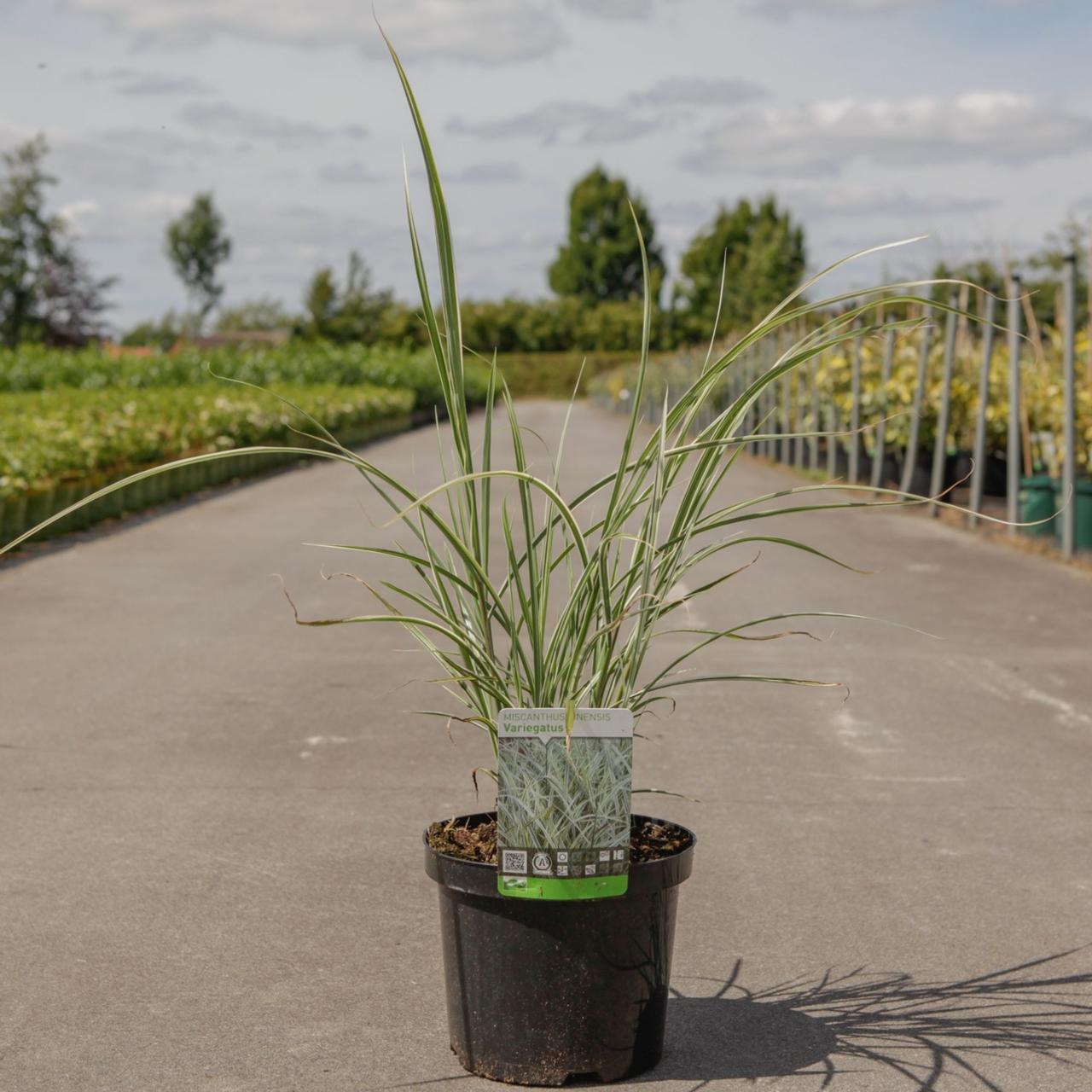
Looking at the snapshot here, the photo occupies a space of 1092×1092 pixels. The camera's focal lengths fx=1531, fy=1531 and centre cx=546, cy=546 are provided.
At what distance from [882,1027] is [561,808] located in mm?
1049

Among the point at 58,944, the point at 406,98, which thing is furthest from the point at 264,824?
the point at 406,98

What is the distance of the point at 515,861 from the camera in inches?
114

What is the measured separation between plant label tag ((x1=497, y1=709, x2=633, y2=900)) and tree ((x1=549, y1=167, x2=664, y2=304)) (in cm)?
10340

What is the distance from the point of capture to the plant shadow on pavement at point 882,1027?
3189mm

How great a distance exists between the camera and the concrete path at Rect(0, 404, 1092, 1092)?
331 cm

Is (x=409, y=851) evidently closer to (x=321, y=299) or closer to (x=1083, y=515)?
(x=1083, y=515)

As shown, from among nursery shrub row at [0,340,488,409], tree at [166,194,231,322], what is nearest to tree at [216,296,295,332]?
tree at [166,194,231,322]

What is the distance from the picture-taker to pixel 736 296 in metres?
68.1

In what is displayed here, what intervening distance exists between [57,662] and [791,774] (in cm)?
414

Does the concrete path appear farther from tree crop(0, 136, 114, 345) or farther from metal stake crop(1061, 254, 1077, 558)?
tree crop(0, 136, 114, 345)

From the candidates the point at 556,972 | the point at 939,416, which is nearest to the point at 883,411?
the point at 939,416

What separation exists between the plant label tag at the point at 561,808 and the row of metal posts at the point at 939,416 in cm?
263

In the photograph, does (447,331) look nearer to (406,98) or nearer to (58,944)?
(406,98)

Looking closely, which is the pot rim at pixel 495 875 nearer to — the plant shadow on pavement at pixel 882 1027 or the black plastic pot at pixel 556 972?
the black plastic pot at pixel 556 972
